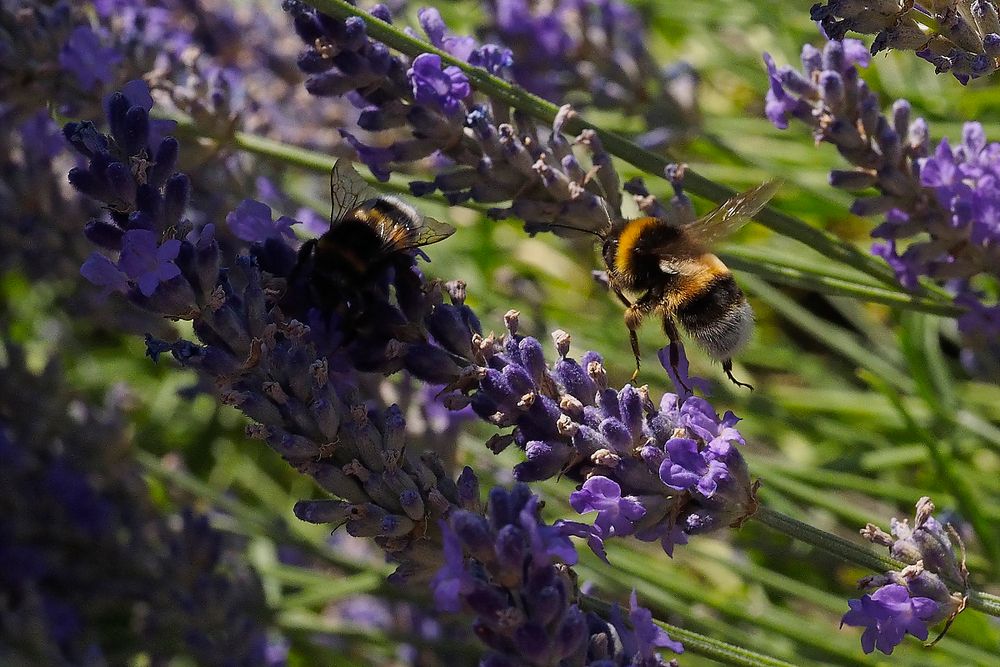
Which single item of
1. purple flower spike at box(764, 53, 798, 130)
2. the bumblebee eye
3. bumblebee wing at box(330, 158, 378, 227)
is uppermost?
purple flower spike at box(764, 53, 798, 130)

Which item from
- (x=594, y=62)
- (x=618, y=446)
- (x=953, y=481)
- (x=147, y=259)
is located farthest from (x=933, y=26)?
(x=594, y=62)

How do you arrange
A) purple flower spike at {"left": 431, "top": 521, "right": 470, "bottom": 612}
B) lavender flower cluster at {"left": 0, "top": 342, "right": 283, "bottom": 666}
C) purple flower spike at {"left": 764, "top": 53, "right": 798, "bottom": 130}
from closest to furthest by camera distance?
purple flower spike at {"left": 431, "top": 521, "right": 470, "bottom": 612} → purple flower spike at {"left": 764, "top": 53, "right": 798, "bottom": 130} → lavender flower cluster at {"left": 0, "top": 342, "right": 283, "bottom": 666}

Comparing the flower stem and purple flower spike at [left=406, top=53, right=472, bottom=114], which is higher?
purple flower spike at [left=406, top=53, right=472, bottom=114]

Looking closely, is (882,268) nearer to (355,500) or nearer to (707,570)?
(355,500)

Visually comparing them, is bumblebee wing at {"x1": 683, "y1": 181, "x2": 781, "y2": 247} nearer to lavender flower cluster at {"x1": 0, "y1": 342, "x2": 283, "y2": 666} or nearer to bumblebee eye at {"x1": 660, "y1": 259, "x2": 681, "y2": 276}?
bumblebee eye at {"x1": 660, "y1": 259, "x2": 681, "y2": 276}

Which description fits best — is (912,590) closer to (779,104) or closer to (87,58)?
(779,104)

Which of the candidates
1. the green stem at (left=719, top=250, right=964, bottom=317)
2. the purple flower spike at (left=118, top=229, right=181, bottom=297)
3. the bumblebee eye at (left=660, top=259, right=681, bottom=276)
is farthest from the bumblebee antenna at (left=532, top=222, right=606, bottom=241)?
the purple flower spike at (left=118, top=229, right=181, bottom=297)

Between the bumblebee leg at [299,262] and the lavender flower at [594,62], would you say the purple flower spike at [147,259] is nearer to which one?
the bumblebee leg at [299,262]
